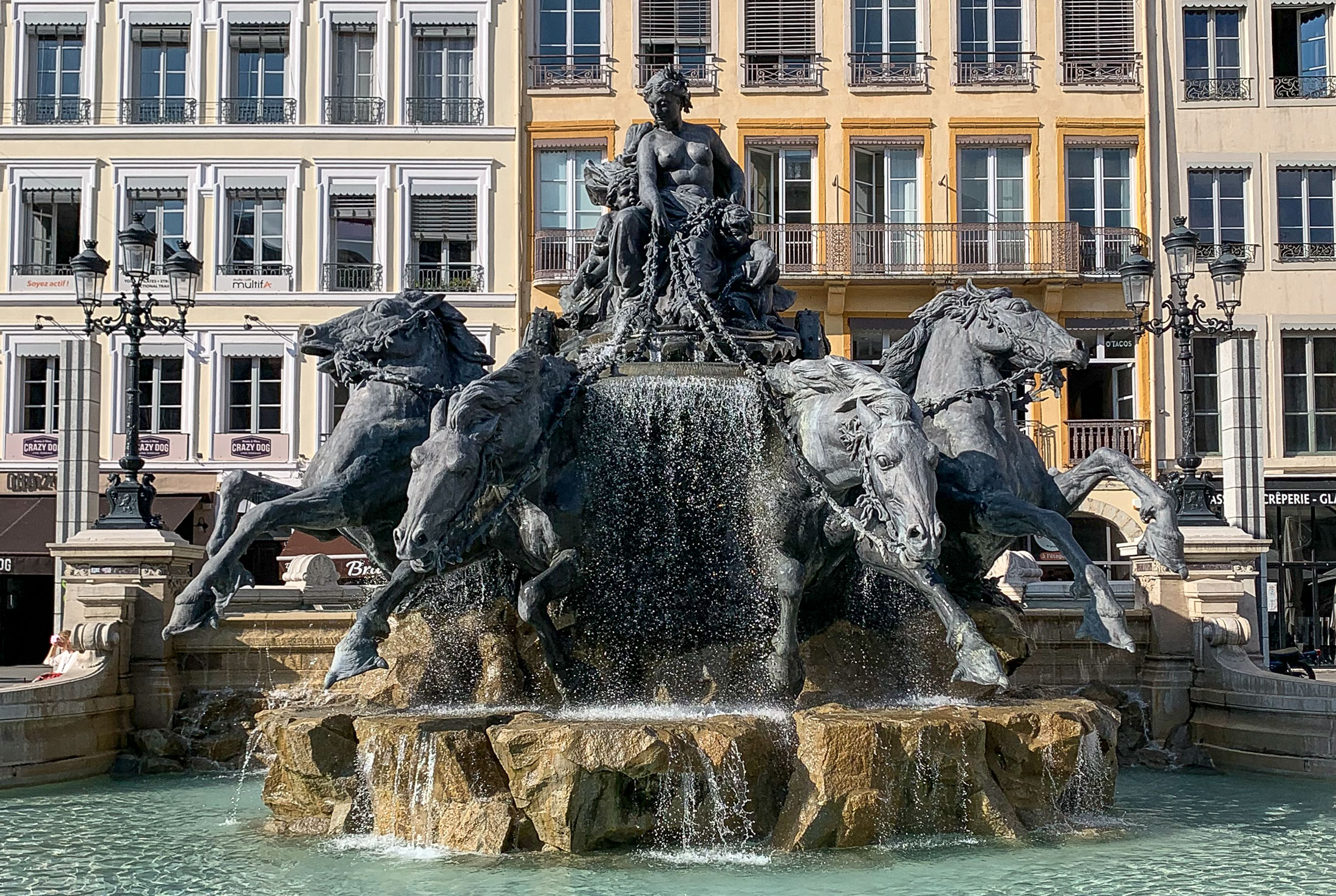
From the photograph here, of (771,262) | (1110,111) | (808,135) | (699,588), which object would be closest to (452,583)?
(699,588)

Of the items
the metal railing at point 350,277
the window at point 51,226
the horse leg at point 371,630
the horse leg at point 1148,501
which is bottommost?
the horse leg at point 371,630

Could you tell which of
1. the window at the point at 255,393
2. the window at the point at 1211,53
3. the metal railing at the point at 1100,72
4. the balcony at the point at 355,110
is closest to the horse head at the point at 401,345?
the window at the point at 255,393

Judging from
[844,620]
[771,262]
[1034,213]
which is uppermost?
[1034,213]

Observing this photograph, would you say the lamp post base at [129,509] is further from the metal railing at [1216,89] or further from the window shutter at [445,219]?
the metal railing at [1216,89]

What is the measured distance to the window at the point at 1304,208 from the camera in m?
30.2

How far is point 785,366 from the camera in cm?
1002

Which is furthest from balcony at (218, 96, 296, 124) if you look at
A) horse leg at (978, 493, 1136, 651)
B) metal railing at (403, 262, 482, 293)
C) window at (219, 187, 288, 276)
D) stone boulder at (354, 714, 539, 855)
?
stone boulder at (354, 714, 539, 855)

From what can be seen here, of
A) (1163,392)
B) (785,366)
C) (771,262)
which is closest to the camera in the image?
(785,366)

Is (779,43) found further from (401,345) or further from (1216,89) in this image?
(401,345)

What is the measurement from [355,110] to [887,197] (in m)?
11.2

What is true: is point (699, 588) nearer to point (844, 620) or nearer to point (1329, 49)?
point (844, 620)

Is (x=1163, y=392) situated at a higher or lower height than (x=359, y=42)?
lower

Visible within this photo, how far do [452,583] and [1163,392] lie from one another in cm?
2243

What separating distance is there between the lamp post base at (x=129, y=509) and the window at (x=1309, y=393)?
2287 centimetres
